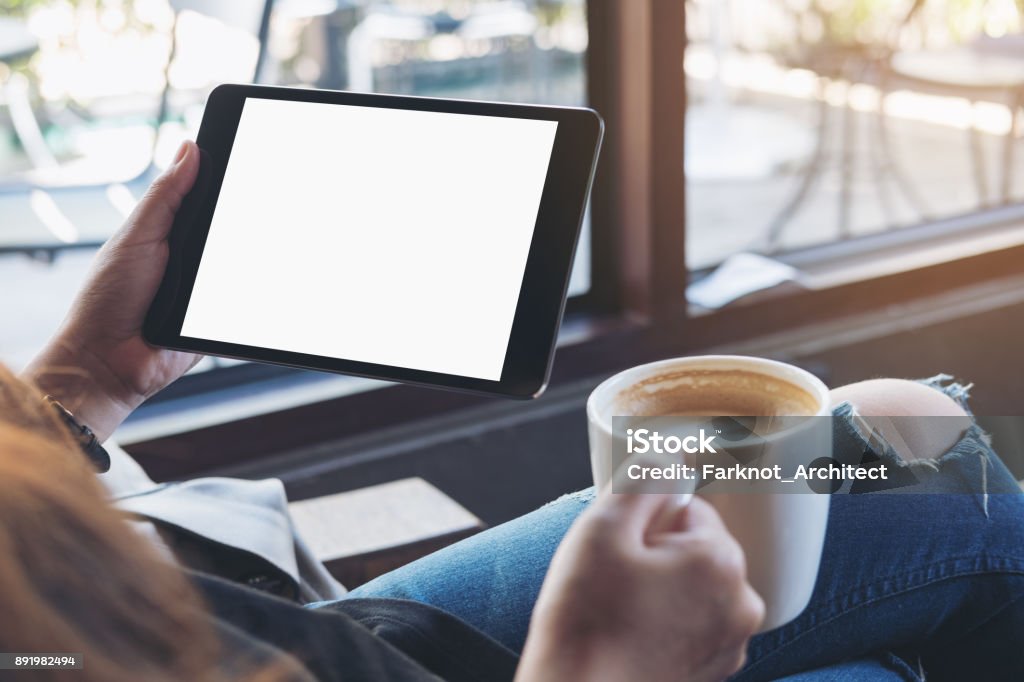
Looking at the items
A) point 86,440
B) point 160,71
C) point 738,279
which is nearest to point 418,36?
point 160,71

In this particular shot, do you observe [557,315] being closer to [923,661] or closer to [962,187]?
[923,661]

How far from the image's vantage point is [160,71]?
174 cm

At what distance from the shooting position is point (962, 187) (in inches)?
104

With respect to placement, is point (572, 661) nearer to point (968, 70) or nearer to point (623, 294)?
point (623, 294)

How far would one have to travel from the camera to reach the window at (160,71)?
166cm

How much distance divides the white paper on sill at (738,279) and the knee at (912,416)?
44.5 inches

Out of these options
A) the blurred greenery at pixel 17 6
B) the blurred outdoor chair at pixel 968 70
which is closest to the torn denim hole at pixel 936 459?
the blurred greenery at pixel 17 6

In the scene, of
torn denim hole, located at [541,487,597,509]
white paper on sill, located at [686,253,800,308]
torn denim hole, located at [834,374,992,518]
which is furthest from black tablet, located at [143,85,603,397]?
white paper on sill, located at [686,253,800,308]

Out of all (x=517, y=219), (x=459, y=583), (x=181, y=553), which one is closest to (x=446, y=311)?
(x=517, y=219)

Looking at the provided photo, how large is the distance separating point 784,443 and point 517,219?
0.96 feet

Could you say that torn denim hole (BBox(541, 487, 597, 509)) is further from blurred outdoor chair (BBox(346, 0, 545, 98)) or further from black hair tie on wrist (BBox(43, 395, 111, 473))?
blurred outdoor chair (BBox(346, 0, 545, 98))

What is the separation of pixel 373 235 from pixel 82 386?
285mm

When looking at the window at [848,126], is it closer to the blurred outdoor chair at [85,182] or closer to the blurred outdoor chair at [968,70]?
the blurred outdoor chair at [968,70]

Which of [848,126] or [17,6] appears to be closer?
[17,6]
